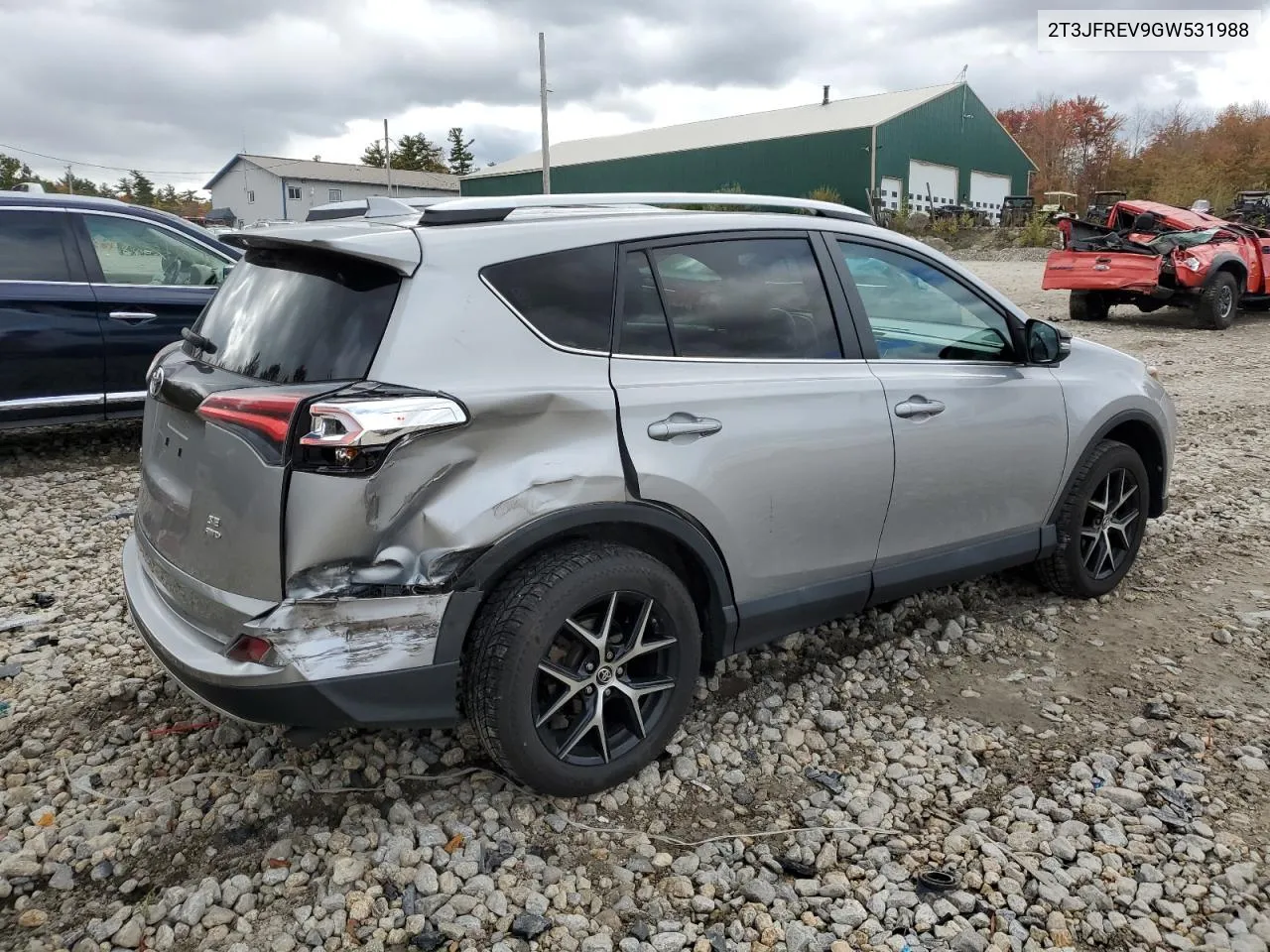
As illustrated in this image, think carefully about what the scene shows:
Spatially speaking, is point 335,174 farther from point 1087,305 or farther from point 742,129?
point 1087,305

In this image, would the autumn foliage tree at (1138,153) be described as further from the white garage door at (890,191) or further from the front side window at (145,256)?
the front side window at (145,256)

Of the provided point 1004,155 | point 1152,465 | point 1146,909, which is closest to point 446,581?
point 1146,909

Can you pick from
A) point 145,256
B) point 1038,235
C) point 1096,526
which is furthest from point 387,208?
point 1038,235

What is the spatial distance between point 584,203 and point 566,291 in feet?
1.82

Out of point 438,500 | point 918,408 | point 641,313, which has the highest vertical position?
point 641,313

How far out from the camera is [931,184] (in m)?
38.2

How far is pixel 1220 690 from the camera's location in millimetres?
3584

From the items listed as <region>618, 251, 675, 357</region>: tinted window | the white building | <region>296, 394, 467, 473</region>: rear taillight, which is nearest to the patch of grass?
<region>618, 251, 675, 357</region>: tinted window

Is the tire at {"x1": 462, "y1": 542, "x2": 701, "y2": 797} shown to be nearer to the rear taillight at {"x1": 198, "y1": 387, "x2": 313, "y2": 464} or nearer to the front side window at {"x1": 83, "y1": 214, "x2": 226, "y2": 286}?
the rear taillight at {"x1": 198, "y1": 387, "x2": 313, "y2": 464}

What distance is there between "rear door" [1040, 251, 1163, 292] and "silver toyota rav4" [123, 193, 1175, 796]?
10.9 meters

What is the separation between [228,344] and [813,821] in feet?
7.49

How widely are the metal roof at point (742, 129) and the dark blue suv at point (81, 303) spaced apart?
109 feet

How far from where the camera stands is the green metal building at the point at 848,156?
1426 inches

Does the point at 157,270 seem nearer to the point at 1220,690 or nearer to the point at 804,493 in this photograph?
the point at 804,493
